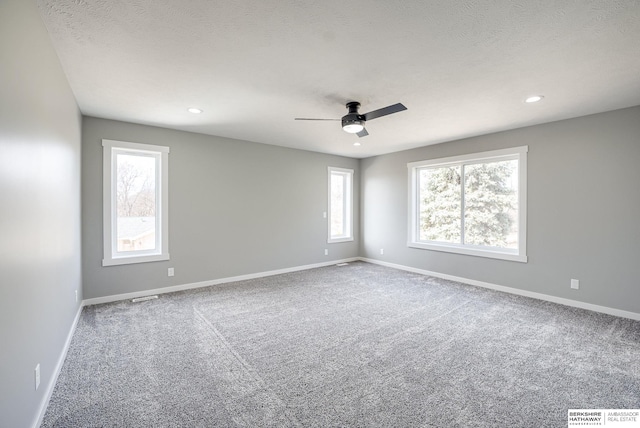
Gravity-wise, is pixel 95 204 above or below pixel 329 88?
below

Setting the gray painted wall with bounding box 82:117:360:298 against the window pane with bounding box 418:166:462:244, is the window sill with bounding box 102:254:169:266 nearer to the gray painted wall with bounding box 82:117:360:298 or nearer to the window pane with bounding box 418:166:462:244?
the gray painted wall with bounding box 82:117:360:298

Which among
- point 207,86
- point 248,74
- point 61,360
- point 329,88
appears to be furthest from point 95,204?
point 329,88

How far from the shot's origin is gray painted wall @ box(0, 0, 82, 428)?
4.53ft

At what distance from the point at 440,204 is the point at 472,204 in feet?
2.03

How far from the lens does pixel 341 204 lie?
7.04 metres

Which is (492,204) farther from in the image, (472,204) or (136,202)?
(136,202)

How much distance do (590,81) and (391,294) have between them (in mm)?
3392

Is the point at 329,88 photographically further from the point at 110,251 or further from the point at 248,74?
the point at 110,251

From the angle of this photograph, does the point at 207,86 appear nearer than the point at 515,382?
No

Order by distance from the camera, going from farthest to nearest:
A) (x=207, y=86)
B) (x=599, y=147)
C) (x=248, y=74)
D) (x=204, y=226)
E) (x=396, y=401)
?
(x=204, y=226) < (x=599, y=147) < (x=207, y=86) < (x=248, y=74) < (x=396, y=401)

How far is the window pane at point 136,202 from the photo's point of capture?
4.21 metres

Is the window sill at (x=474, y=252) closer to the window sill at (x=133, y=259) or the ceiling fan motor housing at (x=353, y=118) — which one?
the ceiling fan motor housing at (x=353, y=118)

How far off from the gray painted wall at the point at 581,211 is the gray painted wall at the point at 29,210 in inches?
215

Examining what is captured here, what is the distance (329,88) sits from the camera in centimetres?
297
